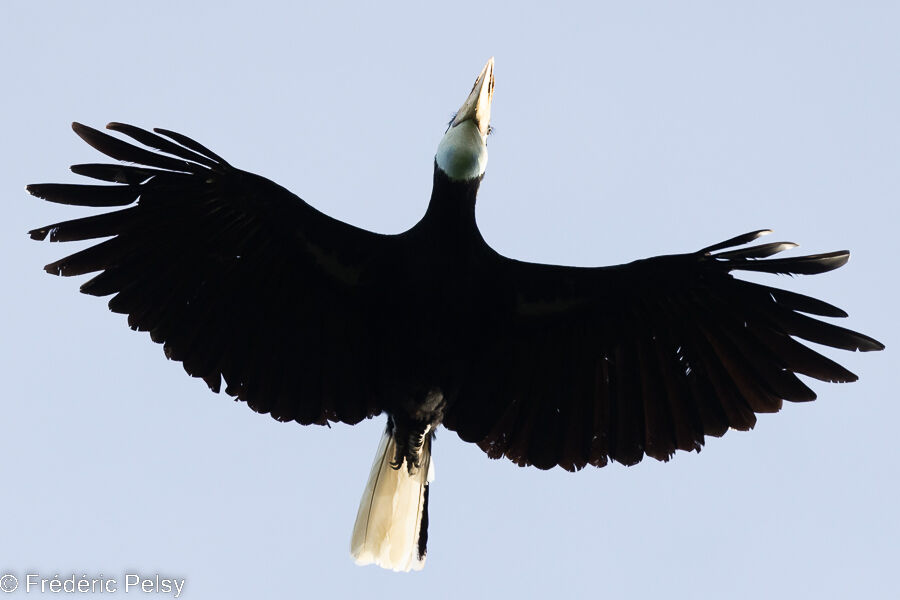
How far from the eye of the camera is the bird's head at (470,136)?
6469 millimetres

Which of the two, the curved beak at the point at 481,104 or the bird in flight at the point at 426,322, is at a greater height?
the curved beak at the point at 481,104

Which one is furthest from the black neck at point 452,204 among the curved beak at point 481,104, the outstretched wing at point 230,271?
the curved beak at point 481,104

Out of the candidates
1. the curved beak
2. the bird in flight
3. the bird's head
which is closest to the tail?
the bird in flight

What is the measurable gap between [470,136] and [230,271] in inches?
54.2

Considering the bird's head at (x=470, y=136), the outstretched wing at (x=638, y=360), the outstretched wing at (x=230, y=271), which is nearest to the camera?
the outstretched wing at (x=230, y=271)

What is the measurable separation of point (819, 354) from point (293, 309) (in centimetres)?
251

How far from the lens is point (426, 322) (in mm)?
6199

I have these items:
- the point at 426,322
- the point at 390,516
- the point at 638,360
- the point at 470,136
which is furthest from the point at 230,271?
the point at 638,360

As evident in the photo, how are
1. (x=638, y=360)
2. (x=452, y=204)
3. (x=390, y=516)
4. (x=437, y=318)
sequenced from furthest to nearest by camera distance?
→ (x=390, y=516) < (x=638, y=360) < (x=452, y=204) < (x=437, y=318)

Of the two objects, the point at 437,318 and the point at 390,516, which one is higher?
the point at 437,318

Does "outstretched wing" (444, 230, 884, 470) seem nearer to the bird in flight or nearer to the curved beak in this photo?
→ the bird in flight

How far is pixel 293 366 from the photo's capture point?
6570 mm

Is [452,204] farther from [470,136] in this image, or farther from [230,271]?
[230,271]

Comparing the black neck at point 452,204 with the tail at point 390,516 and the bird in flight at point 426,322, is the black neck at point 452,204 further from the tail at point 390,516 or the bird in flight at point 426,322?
the tail at point 390,516
